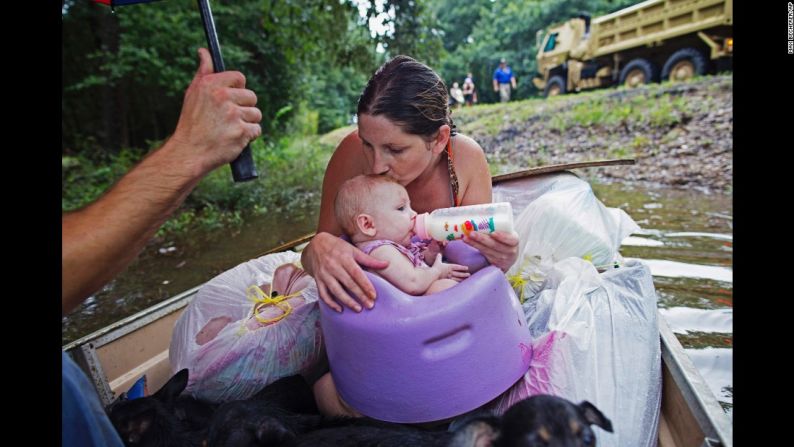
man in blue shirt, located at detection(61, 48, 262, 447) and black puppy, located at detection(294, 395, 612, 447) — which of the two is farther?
black puppy, located at detection(294, 395, 612, 447)

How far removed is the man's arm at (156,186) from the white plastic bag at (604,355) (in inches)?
46.8

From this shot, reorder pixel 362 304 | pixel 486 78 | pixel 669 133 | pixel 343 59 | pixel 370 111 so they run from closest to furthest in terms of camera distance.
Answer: pixel 362 304 < pixel 370 111 < pixel 343 59 < pixel 669 133 < pixel 486 78

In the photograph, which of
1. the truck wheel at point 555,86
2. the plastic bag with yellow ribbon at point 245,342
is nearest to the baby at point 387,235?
the plastic bag with yellow ribbon at point 245,342

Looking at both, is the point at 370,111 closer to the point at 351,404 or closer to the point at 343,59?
the point at 351,404

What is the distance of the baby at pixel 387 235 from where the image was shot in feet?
5.77

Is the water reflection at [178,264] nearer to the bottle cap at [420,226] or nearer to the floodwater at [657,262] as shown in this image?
the floodwater at [657,262]

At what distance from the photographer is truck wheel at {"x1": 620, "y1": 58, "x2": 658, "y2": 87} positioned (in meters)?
12.7

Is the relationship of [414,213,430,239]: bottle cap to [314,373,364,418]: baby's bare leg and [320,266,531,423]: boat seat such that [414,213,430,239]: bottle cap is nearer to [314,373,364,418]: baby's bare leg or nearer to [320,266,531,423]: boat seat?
[320,266,531,423]: boat seat

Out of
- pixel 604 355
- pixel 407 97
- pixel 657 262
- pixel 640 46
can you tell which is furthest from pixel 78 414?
pixel 640 46

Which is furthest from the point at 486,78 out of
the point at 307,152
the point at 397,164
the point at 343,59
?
the point at 397,164

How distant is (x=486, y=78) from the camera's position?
81.6 ft

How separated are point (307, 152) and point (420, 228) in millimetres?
9727

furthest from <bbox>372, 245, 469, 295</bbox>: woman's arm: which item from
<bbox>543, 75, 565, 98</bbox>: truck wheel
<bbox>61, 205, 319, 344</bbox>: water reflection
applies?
<bbox>543, 75, 565, 98</bbox>: truck wheel
